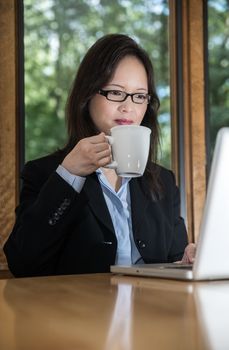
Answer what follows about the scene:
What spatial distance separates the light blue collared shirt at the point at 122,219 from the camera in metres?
1.65

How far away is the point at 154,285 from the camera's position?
0.99 metres

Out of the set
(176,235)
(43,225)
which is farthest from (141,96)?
(43,225)

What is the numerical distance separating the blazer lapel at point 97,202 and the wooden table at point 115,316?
588mm

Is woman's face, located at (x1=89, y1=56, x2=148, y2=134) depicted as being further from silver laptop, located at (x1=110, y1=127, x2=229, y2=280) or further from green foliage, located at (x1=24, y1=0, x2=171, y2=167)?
silver laptop, located at (x1=110, y1=127, x2=229, y2=280)

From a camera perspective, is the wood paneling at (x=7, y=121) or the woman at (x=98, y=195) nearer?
the woman at (x=98, y=195)

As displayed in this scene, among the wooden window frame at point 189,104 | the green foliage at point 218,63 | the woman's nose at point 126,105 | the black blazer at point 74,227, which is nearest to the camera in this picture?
the black blazer at point 74,227

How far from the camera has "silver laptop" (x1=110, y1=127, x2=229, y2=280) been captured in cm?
93

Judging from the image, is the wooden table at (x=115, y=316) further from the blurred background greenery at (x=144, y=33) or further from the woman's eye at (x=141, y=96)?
the blurred background greenery at (x=144, y=33)

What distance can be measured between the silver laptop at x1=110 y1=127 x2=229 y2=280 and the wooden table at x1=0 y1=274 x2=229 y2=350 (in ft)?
0.10

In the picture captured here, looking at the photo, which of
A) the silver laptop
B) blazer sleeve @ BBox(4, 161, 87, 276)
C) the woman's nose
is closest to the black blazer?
blazer sleeve @ BBox(4, 161, 87, 276)

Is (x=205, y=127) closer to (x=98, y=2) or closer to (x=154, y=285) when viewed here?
(x=98, y=2)

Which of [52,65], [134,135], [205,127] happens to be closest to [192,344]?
[134,135]

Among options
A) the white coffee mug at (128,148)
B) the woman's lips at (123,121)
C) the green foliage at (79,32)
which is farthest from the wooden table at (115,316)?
the green foliage at (79,32)

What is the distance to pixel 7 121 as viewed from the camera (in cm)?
209
